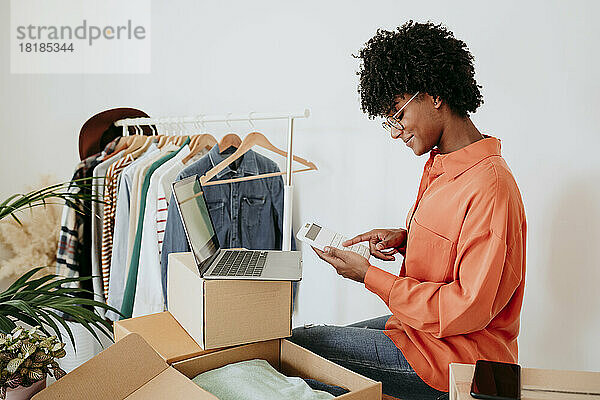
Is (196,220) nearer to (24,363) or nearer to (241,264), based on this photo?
(241,264)

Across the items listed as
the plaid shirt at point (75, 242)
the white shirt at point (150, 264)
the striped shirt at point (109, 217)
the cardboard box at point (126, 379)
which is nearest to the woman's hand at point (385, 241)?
the cardboard box at point (126, 379)

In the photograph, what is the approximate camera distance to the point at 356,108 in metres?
2.17

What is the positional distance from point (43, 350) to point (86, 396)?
0.19m

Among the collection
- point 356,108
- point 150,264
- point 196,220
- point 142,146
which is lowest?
point 150,264

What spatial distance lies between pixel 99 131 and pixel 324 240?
1528mm

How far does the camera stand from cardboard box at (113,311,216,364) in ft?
4.22

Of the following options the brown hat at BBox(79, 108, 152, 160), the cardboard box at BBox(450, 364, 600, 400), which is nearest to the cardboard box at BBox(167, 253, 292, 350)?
the cardboard box at BBox(450, 364, 600, 400)

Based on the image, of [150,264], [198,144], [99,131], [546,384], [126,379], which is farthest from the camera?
[99,131]

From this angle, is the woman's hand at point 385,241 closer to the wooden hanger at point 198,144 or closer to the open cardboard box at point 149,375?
the open cardboard box at point 149,375

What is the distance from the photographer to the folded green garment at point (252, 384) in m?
1.15

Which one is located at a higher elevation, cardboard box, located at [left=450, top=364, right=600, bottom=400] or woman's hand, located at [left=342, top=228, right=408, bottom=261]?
woman's hand, located at [left=342, top=228, right=408, bottom=261]

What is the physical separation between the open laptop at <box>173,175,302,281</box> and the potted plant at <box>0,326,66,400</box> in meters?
0.35

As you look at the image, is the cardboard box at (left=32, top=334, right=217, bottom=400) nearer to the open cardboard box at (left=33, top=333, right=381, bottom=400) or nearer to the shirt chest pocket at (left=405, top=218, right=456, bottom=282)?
the open cardboard box at (left=33, top=333, right=381, bottom=400)

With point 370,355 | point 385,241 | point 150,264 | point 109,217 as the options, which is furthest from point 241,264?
point 109,217
